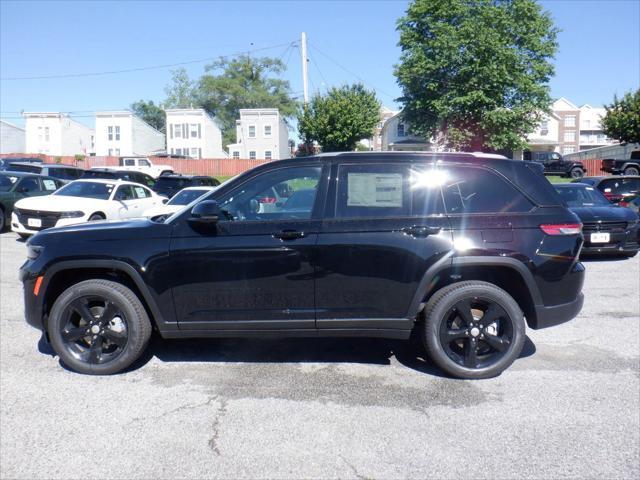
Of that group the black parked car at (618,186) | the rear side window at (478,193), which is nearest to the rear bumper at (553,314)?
the rear side window at (478,193)

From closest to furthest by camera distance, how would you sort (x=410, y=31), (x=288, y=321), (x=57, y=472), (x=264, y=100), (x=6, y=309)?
(x=57, y=472) → (x=288, y=321) → (x=6, y=309) → (x=410, y=31) → (x=264, y=100)

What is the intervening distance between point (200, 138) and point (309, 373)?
54481 mm

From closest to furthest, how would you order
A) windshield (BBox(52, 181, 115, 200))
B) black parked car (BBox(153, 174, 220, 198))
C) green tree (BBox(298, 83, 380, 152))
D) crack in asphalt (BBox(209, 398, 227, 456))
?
crack in asphalt (BBox(209, 398, 227, 456)) → windshield (BBox(52, 181, 115, 200)) → black parked car (BBox(153, 174, 220, 198)) → green tree (BBox(298, 83, 380, 152))

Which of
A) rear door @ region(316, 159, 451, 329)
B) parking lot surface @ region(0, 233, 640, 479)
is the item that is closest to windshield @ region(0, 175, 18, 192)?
parking lot surface @ region(0, 233, 640, 479)

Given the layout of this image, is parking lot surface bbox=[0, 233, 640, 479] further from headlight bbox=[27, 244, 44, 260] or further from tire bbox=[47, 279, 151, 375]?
headlight bbox=[27, 244, 44, 260]

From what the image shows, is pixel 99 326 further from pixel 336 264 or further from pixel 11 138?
pixel 11 138

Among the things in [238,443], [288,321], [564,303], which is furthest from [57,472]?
[564,303]

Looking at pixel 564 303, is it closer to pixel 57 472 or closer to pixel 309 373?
pixel 309 373

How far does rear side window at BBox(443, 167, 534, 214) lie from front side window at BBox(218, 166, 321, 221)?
3.72 ft

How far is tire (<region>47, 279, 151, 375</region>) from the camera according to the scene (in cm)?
457

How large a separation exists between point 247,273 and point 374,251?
1.04 meters

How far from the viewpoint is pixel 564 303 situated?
4625 mm

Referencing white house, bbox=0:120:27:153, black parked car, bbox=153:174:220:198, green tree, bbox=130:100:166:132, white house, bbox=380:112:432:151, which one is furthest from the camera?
green tree, bbox=130:100:166:132

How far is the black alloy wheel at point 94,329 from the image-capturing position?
4.62 metres
